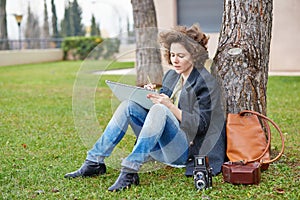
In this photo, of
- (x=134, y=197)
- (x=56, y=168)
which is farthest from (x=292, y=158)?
(x=56, y=168)

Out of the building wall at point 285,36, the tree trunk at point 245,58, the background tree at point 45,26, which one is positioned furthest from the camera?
the background tree at point 45,26

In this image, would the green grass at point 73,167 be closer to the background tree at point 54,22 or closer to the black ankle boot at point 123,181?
the black ankle boot at point 123,181

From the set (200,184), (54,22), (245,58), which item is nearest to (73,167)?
(200,184)

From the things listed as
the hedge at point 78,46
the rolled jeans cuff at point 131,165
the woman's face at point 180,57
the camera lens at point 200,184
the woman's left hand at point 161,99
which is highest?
the woman's face at point 180,57

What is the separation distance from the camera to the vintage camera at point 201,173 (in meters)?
3.38

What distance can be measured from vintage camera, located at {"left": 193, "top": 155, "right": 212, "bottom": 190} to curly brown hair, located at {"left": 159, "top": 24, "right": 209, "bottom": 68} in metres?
Result: 0.63

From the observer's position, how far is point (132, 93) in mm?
3574

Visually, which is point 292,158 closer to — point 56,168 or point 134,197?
point 134,197

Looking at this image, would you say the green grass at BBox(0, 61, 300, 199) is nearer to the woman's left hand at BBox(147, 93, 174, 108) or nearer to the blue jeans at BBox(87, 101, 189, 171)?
the blue jeans at BBox(87, 101, 189, 171)

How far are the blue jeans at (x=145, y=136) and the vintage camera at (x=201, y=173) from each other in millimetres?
230

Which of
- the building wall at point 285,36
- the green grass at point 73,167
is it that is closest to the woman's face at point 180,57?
the green grass at point 73,167

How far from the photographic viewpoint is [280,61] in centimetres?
1317

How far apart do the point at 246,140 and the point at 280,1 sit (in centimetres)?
982

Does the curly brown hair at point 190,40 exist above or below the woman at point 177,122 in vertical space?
above
